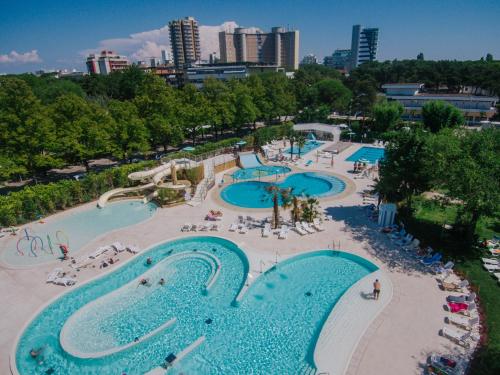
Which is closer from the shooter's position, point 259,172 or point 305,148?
point 259,172

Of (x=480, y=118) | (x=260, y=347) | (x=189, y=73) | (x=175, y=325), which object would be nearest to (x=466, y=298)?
(x=260, y=347)

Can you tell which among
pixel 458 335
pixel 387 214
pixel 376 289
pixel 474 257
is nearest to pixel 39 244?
pixel 376 289

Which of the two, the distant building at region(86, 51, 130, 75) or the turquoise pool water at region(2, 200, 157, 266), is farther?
the distant building at region(86, 51, 130, 75)

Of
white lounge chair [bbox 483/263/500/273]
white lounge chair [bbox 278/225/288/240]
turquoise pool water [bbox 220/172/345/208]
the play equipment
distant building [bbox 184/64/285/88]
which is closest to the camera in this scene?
white lounge chair [bbox 483/263/500/273]

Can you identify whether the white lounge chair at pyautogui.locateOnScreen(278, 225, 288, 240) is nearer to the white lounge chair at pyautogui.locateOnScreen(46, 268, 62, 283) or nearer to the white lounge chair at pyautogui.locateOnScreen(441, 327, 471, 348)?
the white lounge chair at pyautogui.locateOnScreen(441, 327, 471, 348)

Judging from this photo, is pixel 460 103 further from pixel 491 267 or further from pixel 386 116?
pixel 491 267

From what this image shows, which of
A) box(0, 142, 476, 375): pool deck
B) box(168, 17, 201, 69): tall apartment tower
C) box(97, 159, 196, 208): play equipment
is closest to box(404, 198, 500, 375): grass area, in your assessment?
box(0, 142, 476, 375): pool deck
